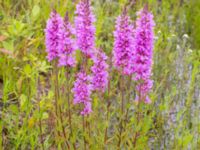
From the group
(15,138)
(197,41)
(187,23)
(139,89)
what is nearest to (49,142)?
(15,138)

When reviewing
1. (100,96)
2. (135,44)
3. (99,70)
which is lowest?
(100,96)

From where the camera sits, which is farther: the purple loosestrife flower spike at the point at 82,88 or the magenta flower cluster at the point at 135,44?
the purple loosestrife flower spike at the point at 82,88

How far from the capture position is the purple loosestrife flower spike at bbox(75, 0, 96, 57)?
2.24 meters

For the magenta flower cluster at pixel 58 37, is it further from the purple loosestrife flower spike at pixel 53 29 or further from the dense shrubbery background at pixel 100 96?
the dense shrubbery background at pixel 100 96

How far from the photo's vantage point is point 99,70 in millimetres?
2330

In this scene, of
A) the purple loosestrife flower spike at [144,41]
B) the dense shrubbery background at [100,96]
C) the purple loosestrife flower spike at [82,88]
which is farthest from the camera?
the dense shrubbery background at [100,96]

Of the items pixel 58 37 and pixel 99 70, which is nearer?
pixel 58 37

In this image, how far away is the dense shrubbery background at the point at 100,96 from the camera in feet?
8.73

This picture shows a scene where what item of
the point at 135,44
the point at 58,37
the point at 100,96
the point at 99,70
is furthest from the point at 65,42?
the point at 100,96

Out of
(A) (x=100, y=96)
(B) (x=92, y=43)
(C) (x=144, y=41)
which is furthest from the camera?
(A) (x=100, y=96)

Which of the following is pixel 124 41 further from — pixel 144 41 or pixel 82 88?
pixel 82 88

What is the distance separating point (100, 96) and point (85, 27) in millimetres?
497

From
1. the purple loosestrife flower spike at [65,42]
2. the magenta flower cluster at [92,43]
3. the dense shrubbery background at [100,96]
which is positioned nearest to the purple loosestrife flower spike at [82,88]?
the magenta flower cluster at [92,43]

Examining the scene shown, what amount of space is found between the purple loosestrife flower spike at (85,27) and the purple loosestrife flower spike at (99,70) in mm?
59
